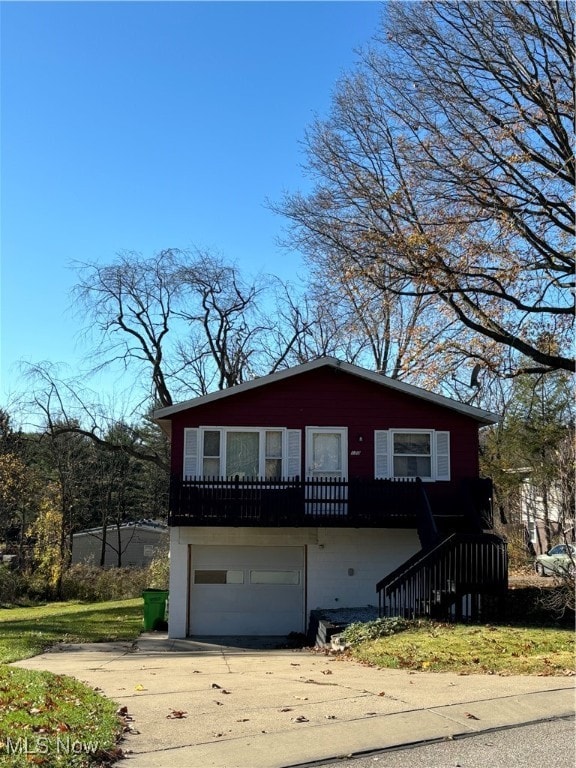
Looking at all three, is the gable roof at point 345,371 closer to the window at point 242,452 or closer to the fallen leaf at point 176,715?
the window at point 242,452

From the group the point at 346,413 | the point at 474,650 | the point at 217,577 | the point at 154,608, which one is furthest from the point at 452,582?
the point at 154,608

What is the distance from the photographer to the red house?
18.4 meters

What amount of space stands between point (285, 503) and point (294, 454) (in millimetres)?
1621

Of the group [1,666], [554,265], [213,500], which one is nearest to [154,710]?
[1,666]

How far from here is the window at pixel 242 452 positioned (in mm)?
19500

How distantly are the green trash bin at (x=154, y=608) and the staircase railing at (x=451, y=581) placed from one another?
21.6 feet

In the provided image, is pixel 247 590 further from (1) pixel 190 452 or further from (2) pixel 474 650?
(2) pixel 474 650

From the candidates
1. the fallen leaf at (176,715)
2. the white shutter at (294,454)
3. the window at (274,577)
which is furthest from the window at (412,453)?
the fallen leaf at (176,715)

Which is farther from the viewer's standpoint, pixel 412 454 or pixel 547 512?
pixel 547 512

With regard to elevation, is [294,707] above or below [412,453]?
below

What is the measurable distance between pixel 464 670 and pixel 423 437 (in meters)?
10.2

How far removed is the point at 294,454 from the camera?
19.6 meters

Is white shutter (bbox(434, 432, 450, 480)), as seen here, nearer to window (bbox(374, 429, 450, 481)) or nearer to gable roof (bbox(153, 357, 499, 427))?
window (bbox(374, 429, 450, 481))

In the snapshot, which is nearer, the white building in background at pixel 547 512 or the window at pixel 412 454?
the white building in background at pixel 547 512
